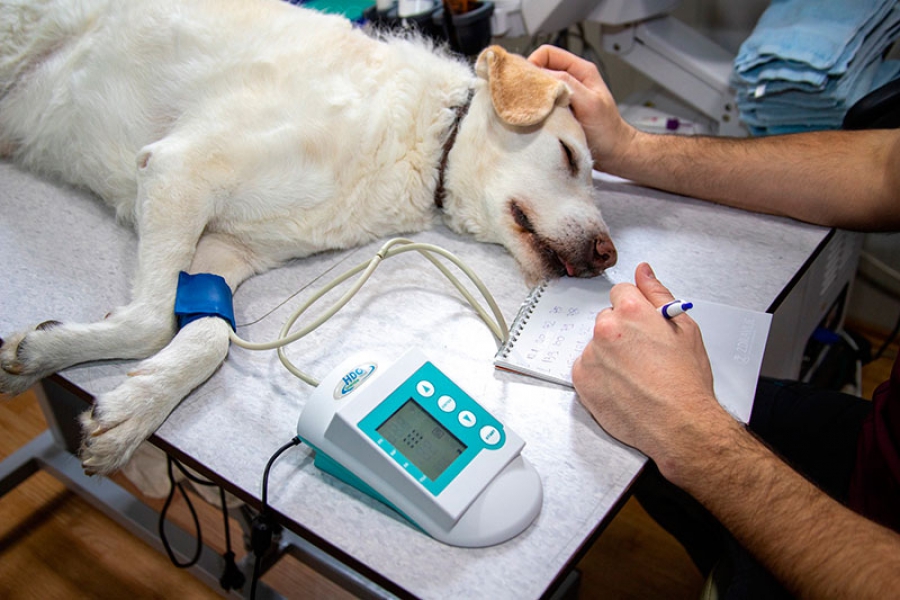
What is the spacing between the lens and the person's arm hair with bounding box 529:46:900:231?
1385 mm

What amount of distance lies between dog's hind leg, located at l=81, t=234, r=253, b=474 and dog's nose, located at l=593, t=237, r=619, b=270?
26.8 inches

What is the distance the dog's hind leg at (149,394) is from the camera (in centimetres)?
95

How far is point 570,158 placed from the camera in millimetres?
1448

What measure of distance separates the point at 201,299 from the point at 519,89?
0.74 m

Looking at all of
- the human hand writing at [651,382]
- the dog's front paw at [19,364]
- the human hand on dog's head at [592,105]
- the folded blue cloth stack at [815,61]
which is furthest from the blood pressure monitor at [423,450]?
the folded blue cloth stack at [815,61]

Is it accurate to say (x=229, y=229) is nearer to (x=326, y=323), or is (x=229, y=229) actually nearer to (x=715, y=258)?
(x=326, y=323)

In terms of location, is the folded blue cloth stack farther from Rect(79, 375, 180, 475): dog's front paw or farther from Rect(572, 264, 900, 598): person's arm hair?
Rect(79, 375, 180, 475): dog's front paw

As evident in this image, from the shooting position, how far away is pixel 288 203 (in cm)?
135

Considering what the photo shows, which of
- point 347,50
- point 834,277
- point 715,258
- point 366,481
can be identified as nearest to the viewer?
point 366,481

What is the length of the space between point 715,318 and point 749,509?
37 centimetres

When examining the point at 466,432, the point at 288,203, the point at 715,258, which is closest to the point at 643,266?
the point at 715,258

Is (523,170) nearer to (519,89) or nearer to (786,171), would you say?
(519,89)

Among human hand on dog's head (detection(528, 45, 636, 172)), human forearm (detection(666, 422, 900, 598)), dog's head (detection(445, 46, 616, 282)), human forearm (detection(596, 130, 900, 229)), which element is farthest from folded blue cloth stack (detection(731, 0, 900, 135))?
human forearm (detection(666, 422, 900, 598))

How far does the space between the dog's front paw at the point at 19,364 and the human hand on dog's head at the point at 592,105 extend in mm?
1119
